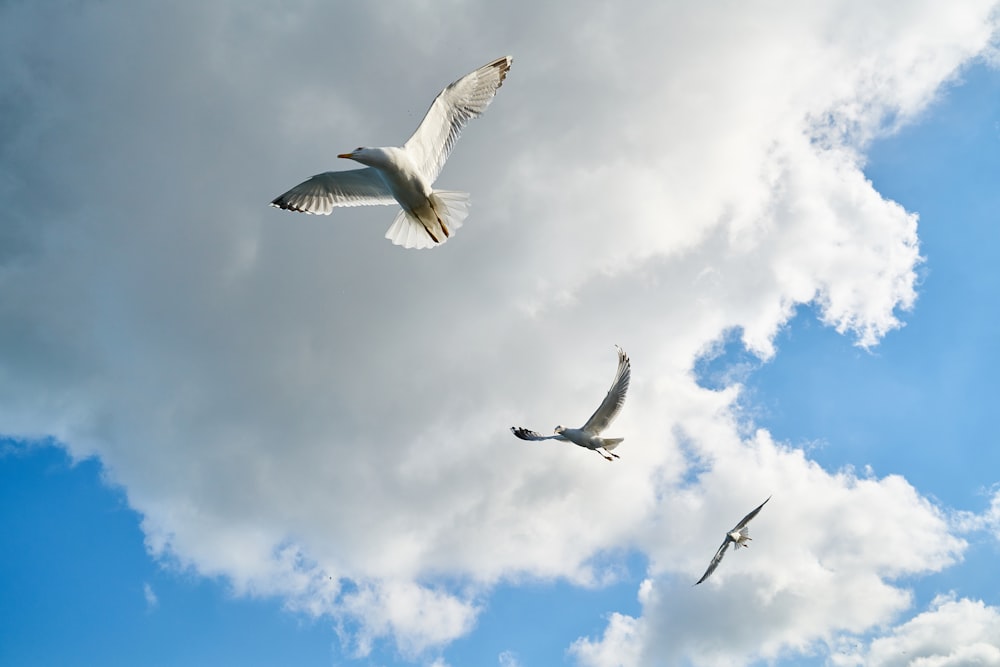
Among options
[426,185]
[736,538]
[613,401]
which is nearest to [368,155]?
[426,185]

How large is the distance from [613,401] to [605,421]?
1.92 ft

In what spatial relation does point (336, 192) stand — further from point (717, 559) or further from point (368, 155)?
point (717, 559)

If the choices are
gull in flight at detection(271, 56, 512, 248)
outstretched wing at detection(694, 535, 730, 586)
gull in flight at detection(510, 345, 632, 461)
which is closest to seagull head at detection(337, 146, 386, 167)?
gull in flight at detection(271, 56, 512, 248)

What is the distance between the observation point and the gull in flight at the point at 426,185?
1808cm

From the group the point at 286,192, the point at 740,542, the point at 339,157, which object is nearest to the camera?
the point at 339,157

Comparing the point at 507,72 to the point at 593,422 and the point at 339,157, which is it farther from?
the point at 593,422

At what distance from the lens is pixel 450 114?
1847cm

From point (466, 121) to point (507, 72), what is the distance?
143cm

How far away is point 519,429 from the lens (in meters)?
21.3

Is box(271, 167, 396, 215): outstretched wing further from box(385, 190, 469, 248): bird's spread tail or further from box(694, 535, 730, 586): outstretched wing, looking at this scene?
box(694, 535, 730, 586): outstretched wing

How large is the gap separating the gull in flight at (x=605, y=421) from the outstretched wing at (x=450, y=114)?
6335mm

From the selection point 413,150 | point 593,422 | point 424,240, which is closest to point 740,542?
point 593,422

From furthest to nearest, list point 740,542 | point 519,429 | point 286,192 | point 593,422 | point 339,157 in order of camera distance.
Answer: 1. point 740,542
2. point 519,429
3. point 593,422
4. point 286,192
5. point 339,157

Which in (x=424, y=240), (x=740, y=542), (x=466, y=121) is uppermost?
(x=466, y=121)
